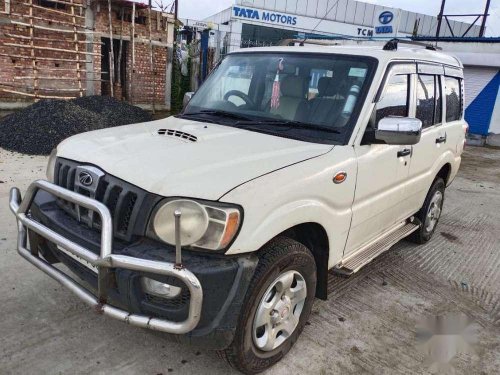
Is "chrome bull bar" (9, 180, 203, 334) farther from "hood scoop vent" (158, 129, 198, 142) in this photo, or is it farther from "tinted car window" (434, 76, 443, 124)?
"tinted car window" (434, 76, 443, 124)

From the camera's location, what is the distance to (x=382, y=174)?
3357 millimetres

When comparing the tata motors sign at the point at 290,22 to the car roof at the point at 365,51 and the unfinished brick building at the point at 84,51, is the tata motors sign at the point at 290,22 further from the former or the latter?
the car roof at the point at 365,51

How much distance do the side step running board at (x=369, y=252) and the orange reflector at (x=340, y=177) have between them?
73cm

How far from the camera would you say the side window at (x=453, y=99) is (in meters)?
4.59

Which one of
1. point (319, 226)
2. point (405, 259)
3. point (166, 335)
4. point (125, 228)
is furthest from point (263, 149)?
point (405, 259)

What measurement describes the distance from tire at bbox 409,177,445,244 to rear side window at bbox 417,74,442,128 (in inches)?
32.7

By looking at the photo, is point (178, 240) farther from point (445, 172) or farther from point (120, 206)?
point (445, 172)

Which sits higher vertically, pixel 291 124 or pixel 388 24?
pixel 388 24

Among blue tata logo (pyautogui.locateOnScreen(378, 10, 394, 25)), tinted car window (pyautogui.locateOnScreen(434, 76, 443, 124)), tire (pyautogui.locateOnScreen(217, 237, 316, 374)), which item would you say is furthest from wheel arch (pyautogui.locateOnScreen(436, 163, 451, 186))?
blue tata logo (pyautogui.locateOnScreen(378, 10, 394, 25))

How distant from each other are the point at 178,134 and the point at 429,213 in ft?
10.6

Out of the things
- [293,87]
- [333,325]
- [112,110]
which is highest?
[293,87]

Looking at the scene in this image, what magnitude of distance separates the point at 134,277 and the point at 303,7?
105ft

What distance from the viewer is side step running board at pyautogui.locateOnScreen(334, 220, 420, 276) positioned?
321 cm

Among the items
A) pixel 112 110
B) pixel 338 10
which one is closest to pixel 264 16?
pixel 338 10
